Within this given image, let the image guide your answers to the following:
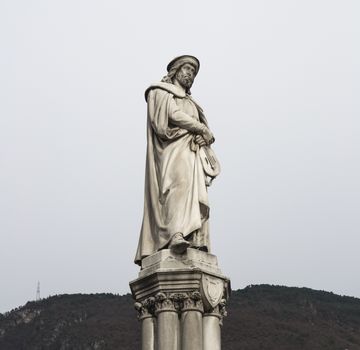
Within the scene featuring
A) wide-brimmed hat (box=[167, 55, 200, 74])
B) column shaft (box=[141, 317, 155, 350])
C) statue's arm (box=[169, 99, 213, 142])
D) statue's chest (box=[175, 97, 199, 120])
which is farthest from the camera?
wide-brimmed hat (box=[167, 55, 200, 74])

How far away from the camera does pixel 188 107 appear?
45.5 ft

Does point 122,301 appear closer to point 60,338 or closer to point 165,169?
point 60,338

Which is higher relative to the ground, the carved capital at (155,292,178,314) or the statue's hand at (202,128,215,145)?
the statue's hand at (202,128,215,145)

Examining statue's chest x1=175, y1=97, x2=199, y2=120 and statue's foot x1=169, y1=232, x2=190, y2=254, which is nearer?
statue's foot x1=169, y1=232, x2=190, y2=254

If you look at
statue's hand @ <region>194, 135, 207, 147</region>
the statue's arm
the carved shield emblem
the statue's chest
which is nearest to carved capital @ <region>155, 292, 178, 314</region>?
the carved shield emblem

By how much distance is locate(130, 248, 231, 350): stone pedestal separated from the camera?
11781mm

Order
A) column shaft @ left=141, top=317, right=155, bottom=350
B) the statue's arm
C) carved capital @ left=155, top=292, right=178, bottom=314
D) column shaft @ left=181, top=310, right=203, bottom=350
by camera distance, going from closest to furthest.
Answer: column shaft @ left=181, top=310, right=203, bottom=350 → carved capital @ left=155, top=292, right=178, bottom=314 → column shaft @ left=141, top=317, right=155, bottom=350 → the statue's arm

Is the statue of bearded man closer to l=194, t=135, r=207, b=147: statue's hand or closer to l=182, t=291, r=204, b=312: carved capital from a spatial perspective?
l=194, t=135, r=207, b=147: statue's hand

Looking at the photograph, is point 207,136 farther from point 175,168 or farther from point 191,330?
point 191,330

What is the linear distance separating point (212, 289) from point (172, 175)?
1.80 meters

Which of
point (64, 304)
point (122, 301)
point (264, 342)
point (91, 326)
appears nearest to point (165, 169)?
point (264, 342)

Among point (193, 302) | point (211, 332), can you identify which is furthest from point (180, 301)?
point (211, 332)

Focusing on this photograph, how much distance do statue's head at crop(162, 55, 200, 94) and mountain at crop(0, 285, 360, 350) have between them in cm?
7822

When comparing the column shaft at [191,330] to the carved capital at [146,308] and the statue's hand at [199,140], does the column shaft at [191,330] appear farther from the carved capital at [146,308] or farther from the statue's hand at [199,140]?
the statue's hand at [199,140]
